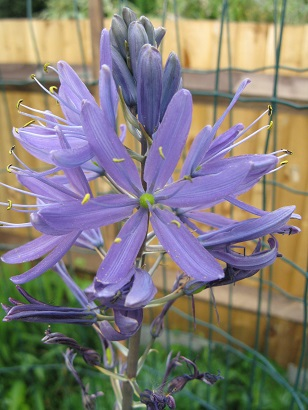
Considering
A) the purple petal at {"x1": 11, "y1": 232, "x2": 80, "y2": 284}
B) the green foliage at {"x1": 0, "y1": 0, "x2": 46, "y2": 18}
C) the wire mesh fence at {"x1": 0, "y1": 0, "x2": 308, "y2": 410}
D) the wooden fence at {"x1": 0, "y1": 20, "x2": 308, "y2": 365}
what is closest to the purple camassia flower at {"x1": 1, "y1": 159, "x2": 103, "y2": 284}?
the purple petal at {"x1": 11, "y1": 232, "x2": 80, "y2": 284}

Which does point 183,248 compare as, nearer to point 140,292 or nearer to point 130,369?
point 140,292

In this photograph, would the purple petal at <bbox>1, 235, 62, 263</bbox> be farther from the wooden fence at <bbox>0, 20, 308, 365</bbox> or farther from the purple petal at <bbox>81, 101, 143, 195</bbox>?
the wooden fence at <bbox>0, 20, 308, 365</bbox>

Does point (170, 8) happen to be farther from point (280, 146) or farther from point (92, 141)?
point (92, 141)

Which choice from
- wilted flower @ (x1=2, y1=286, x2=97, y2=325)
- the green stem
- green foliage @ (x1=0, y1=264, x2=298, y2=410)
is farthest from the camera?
green foliage @ (x1=0, y1=264, x2=298, y2=410)

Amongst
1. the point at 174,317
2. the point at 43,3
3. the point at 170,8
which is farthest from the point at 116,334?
the point at 43,3

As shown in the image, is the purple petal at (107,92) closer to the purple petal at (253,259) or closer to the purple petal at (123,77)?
the purple petal at (123,77)

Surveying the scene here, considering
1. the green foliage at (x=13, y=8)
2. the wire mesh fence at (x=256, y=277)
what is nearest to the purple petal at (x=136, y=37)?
the wire mesh fence at (x=256, y=277)
